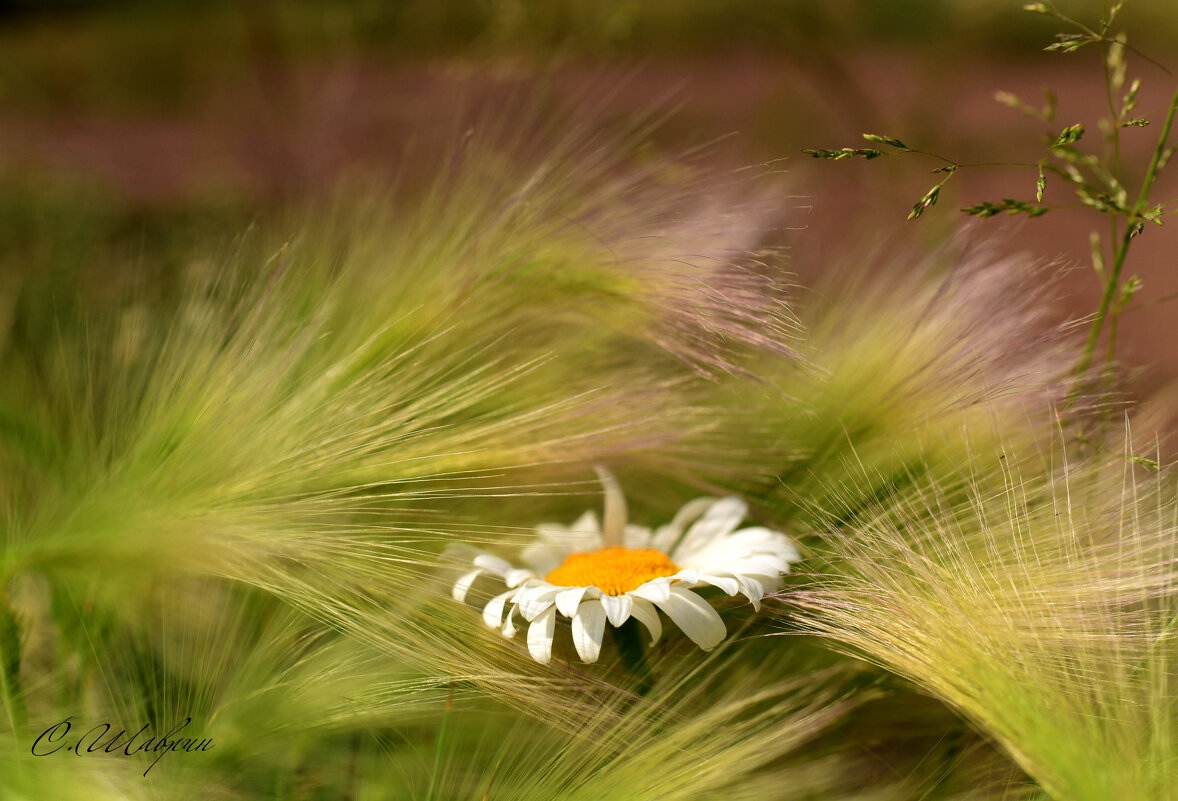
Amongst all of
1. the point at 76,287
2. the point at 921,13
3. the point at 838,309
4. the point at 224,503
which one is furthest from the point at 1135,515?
the point at 921,13

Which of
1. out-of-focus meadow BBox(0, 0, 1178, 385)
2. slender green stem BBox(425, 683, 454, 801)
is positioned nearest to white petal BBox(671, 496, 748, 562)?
slender green stem BBox(425, 683, 454, 801)

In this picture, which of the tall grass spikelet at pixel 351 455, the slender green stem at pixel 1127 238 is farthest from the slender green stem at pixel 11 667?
the slender green stem at pixel 1127 238

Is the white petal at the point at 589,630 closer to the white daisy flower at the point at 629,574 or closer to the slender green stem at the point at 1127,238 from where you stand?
the white daisy flower at the point at 629,574

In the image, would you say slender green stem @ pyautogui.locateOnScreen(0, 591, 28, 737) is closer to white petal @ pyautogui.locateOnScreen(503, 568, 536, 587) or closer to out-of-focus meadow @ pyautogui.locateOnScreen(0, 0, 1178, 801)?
out-of-focus meadow @ pyautogui.locateOnScreen(0, 0, 1178, 801)

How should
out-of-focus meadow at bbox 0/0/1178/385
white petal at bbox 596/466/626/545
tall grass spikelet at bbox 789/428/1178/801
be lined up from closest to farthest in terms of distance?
tall grass spikelet at bbox 789/428/1178/801
white petal at bbox 596/466/626/545
out-of-focus meadow at bbox 0/0/1178/385

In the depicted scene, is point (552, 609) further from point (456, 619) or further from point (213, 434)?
point (213, 434)

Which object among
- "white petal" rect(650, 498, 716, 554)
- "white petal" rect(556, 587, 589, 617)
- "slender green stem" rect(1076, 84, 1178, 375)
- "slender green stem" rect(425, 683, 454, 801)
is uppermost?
"slender green stem" rect(1076, 84, 1178, 375)

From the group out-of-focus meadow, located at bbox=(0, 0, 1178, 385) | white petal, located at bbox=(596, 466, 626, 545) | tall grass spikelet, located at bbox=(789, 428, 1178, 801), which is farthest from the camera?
out-of-focus meadow, located at bbox=(0, 0, 1178, 385)
